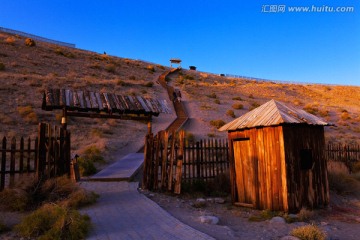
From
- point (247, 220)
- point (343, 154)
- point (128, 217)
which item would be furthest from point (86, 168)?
point (343, 154)

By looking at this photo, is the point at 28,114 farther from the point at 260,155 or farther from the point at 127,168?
the point at 260,155

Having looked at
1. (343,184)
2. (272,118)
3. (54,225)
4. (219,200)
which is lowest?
(219,200)

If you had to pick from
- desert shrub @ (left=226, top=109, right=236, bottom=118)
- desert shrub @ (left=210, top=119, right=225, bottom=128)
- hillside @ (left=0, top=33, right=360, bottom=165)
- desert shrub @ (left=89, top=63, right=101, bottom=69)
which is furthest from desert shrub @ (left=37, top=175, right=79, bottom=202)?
desert shrub @ (left=89, top=63, right=101, bottom=69)

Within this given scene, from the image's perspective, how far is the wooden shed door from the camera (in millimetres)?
9534

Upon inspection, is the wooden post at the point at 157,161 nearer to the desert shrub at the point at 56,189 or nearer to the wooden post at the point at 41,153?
the desert shrub at the point at 56,189

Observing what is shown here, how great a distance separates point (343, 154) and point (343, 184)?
5.36 meters

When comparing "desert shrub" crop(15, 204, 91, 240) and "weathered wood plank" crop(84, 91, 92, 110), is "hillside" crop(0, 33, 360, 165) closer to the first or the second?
"weathered wood plank" crop(84, 91, 92, 110)

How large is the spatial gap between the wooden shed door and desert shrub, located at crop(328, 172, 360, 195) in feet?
15.1

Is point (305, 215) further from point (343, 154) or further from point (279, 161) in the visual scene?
point (343, 154)

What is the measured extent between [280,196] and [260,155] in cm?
126

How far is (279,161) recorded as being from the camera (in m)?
8.74

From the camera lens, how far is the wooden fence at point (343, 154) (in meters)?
16.5

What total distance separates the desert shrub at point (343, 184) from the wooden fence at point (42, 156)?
32.5 ft

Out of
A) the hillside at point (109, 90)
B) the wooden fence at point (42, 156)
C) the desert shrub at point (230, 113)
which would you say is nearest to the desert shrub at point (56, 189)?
the wooden fence at point (42, 156)
